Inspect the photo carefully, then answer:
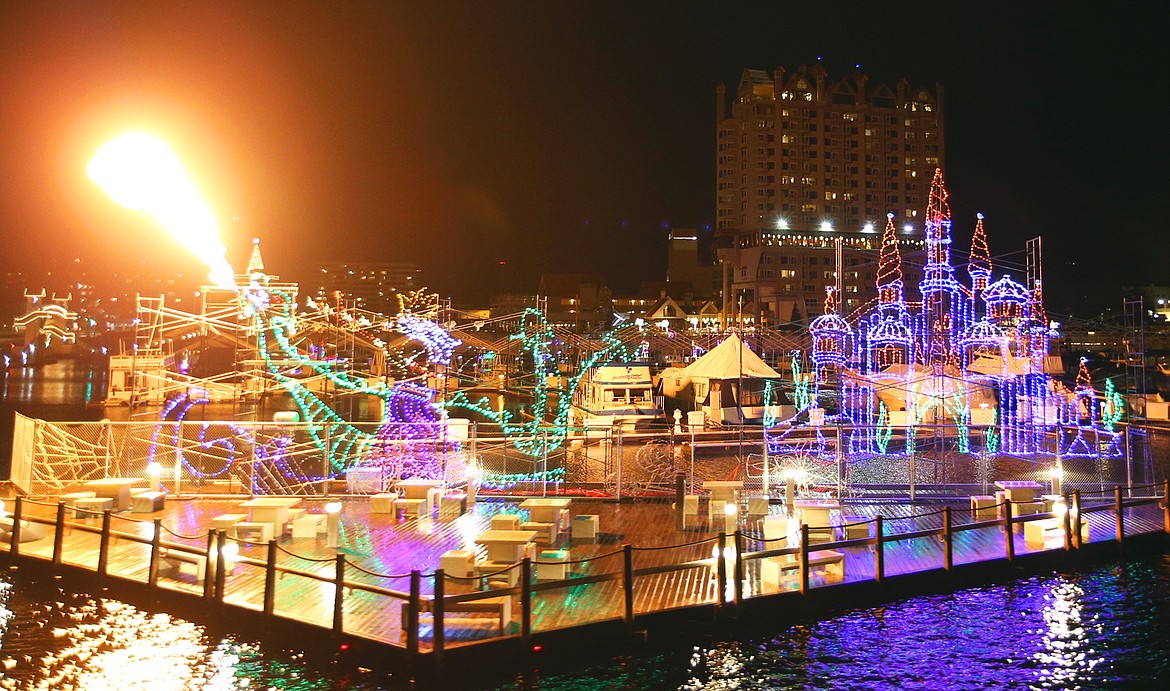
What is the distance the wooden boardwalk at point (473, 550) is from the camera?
10.2 m

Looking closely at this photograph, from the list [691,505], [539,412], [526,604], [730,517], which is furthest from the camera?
[539,412]

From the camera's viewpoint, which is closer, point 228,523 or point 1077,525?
point 228,523

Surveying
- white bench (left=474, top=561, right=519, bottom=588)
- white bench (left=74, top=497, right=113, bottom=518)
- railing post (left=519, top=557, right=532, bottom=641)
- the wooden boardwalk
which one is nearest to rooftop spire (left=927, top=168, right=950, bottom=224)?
the wooden boardwalk

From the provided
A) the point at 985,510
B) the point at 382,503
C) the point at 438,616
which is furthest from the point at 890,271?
the point at 438,616

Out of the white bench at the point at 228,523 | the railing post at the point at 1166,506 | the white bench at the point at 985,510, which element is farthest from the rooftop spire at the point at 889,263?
the white bench at the point at 228,523

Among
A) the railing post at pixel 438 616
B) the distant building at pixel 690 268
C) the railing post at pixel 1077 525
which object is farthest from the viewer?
the distant building at pixel 690 268

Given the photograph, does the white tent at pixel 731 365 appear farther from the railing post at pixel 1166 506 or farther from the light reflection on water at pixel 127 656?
the light reflection on water at pixel 127 656

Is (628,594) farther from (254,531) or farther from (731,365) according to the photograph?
(731,365)

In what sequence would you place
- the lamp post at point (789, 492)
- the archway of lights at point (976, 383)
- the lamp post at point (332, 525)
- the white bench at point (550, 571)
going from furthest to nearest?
the archway of lights at point (976, 383) → the lamp post at point (789, 492) → the lamp post at point (332, 525) → the white bench at point (550, 571)

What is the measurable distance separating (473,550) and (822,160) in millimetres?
127190

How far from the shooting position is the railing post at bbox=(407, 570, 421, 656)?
362 inches

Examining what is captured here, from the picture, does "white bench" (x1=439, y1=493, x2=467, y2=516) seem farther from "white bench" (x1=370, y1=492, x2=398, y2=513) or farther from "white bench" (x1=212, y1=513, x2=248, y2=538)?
"white bench" (x1=212, y1=513, x2=248, y2=538)

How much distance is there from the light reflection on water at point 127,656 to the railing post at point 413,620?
585 mm

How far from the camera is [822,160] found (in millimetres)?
129375
